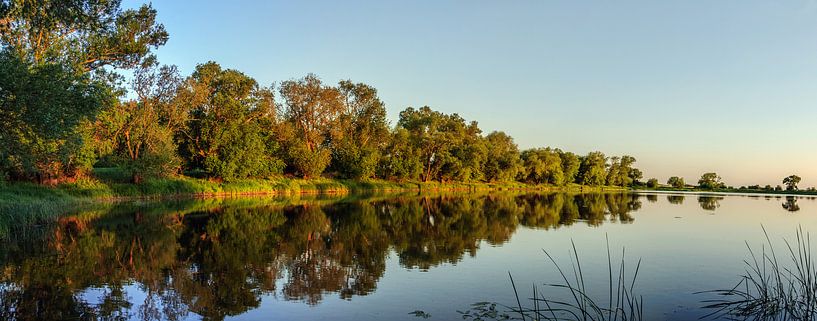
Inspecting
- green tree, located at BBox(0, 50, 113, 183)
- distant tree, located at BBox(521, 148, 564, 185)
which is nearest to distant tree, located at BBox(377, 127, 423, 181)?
distant tree, located at BBox(521, 148, 564, 185)

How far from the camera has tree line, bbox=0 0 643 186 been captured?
2248 cm

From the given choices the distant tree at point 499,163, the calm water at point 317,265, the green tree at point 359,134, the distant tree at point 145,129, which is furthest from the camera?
the distant tree at point 499,163

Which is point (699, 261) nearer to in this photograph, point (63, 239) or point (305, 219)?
point (305, 219)

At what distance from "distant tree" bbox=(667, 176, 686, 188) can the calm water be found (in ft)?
433

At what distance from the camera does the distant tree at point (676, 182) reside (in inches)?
5758

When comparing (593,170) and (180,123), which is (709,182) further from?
(180,123)

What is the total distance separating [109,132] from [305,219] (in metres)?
25.2

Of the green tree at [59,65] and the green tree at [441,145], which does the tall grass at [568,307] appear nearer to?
the green tree at [59,65]

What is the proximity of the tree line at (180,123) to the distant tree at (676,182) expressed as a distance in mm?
48864

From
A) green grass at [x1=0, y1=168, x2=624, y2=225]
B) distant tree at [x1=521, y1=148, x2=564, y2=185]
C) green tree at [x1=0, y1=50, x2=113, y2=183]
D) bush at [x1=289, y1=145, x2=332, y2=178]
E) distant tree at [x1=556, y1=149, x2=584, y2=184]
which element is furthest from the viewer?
distant tree at [x1=556, y1=149, x2=584, y2=184]

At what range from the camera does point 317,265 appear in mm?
15188

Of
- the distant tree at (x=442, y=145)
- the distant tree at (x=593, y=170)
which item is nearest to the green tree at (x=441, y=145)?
the distant tree at (x=442, y=145)

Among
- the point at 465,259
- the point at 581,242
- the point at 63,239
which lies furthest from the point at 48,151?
the point at 581,242

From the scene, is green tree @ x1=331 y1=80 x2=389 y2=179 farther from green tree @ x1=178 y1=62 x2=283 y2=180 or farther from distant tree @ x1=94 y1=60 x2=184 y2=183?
distant tree @ x1=94 y1=60 x2=184 y2=183
